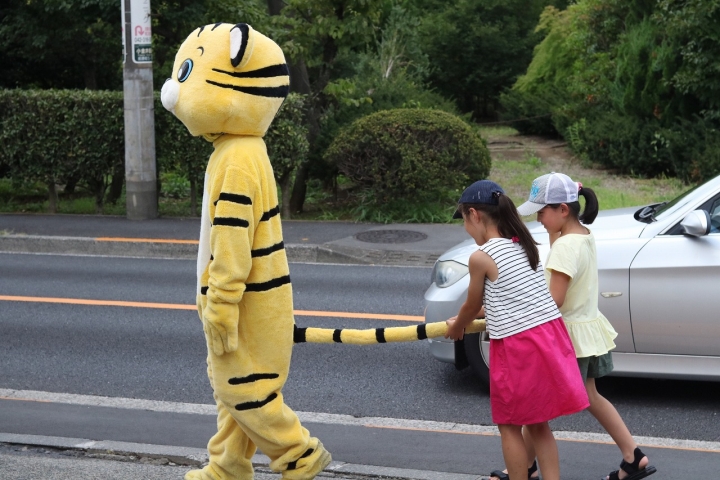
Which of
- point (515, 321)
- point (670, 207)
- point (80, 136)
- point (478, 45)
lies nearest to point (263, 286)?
point (515, 321)

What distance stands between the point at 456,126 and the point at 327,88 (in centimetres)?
253

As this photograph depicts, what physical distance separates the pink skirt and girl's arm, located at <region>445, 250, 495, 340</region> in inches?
6.5

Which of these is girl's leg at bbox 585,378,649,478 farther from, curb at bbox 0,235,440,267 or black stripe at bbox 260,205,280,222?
curb at bbox 0,235,440,267

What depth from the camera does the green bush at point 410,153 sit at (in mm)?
13586

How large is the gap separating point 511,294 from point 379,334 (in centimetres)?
58

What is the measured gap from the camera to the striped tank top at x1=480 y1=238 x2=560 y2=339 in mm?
3969

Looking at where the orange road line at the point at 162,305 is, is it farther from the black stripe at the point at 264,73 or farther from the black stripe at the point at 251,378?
the black stripe at the point at 264,73

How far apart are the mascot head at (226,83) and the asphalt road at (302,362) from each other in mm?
2669

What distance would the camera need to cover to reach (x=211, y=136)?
416 centimetres

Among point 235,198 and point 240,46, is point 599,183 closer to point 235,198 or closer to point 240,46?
point 240,46

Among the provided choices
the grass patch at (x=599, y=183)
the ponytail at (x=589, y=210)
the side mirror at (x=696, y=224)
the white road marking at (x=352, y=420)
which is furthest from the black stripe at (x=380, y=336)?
the grass patch at (x=599, y=183)

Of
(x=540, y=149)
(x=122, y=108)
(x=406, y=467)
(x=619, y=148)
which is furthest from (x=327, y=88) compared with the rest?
(x=406, y=467)

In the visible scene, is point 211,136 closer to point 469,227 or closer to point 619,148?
point 469,227

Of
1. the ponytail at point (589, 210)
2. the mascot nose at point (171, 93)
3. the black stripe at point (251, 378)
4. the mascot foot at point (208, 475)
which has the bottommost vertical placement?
the mascot foot at point (208, 475)
